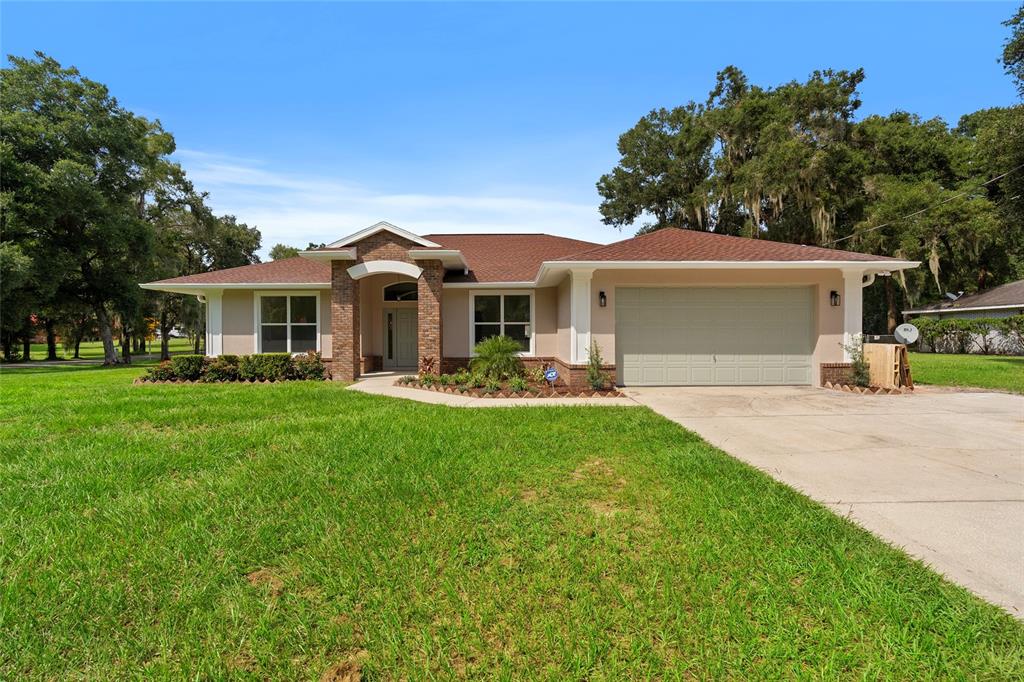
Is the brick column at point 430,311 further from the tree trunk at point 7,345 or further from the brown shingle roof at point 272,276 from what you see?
the tree trunk at point 7,345

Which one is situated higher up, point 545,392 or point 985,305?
point 985,305

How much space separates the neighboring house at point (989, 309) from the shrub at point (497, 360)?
79.9 ft

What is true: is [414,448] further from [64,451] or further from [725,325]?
[725,325]

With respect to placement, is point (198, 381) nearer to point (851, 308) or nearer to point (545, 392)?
point (545, 392)

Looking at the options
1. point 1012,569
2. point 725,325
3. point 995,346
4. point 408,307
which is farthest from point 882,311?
point 1012,569

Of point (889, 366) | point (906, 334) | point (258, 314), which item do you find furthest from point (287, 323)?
point (906, 334)

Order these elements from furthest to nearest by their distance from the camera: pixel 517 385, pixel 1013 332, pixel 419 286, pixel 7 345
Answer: pixel 7 345 < pixel 1013 332 < pixel 419 286 < pixel 517 385

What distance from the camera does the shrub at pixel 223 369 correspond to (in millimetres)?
11938

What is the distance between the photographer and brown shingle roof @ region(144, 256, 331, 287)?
13.0 metres

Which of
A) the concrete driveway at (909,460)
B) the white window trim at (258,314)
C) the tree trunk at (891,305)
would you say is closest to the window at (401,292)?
the white window trim at (258,314)

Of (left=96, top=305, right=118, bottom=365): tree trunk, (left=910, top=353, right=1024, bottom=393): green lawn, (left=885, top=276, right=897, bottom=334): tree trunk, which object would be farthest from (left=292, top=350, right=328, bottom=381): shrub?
(left=885, top=276, right=897, bottom=334): tree trunk

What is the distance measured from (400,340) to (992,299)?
97.7 ft

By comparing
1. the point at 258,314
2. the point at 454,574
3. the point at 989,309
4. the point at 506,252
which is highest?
the point at 506,252

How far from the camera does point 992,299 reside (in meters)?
23.0
